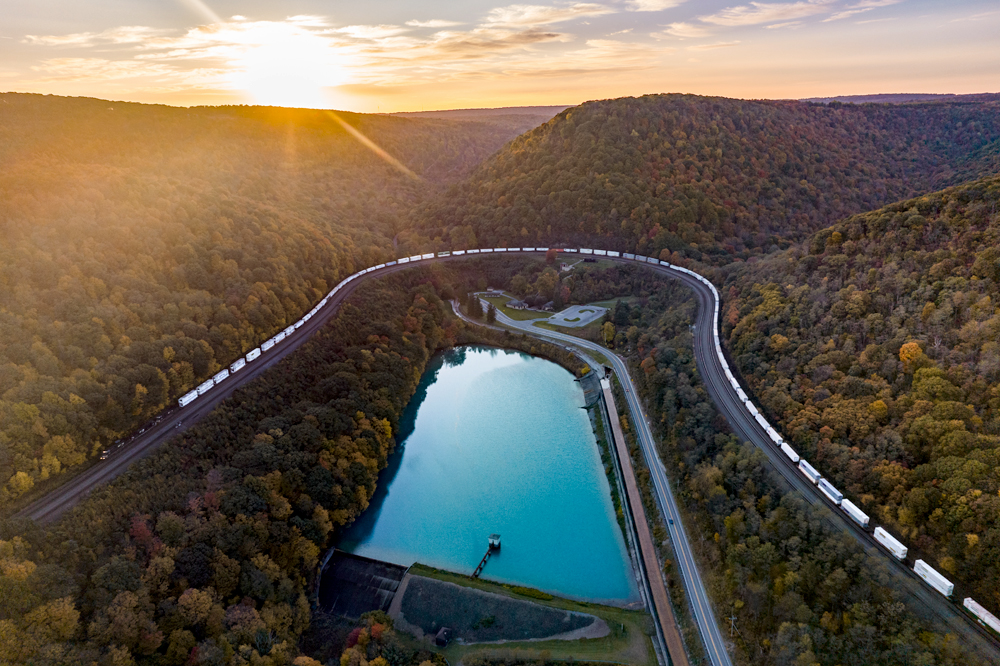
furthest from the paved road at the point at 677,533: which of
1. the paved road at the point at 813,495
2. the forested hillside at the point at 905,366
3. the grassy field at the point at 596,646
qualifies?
the forested hillside at the point at 905,366

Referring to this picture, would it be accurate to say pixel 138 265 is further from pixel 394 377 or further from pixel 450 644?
pixel 450 644

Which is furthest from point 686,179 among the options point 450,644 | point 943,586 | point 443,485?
point 450,644

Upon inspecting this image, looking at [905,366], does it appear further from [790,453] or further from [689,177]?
[689,177]

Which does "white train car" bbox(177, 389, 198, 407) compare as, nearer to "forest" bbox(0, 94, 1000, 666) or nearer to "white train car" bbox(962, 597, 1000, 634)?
"forest" bbox(0, 94, 1000, 666)

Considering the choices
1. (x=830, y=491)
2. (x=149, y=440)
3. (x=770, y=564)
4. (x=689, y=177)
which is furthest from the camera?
(x=689, y=177)

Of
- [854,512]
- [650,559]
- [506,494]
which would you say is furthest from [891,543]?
[506,494]

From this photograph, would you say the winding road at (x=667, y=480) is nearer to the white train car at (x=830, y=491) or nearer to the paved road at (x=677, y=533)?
the paved road at (x=677, y=533)
